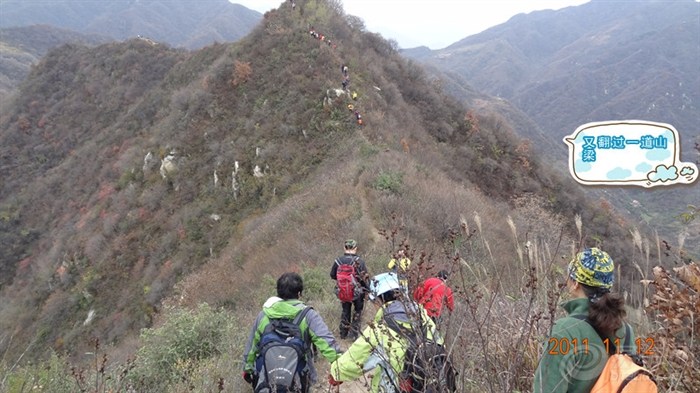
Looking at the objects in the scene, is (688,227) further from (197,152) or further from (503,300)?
(197,152)

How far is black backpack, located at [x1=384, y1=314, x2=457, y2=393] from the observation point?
71.5 inches

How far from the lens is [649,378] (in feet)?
5.31

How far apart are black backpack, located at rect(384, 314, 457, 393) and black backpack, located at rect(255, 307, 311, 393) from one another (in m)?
0.88

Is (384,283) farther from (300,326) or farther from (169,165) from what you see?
(169,165)

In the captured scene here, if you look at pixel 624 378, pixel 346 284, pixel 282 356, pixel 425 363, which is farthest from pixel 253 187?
pixel 624 378

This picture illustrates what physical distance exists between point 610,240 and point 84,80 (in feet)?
172

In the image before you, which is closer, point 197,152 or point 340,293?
point 340,293

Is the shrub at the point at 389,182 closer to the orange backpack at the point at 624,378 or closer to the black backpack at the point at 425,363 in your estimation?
the black backpack at the point at 425,363

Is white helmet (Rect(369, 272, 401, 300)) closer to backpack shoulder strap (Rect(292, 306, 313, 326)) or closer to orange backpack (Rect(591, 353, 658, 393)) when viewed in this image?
backpack shoulder strap (Rect(292, 306, 313, 326))

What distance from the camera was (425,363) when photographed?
5.74 feet

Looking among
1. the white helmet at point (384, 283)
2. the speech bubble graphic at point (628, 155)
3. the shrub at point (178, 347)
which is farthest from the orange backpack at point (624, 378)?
the shrub at point (178, 347)

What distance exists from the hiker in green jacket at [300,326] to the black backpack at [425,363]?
847mm

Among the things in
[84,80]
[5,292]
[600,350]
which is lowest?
[5,292]

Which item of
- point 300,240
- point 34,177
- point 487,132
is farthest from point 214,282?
point 34,177
